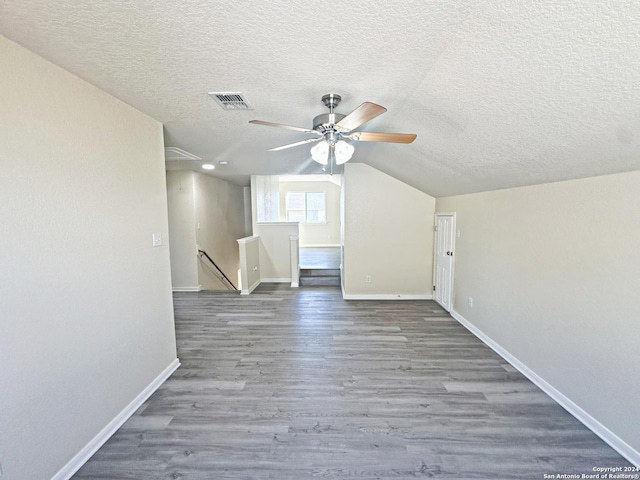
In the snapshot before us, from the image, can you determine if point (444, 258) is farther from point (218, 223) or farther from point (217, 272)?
point (218, 223)

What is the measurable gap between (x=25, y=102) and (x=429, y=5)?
202 centimetres

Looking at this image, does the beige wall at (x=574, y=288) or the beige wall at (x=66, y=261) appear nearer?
the beige wall at (x=66, y=261)

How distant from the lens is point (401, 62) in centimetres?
151

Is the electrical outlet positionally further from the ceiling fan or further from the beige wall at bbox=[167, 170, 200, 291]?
the beige wall at bbox=[167, 170, 200, 291]

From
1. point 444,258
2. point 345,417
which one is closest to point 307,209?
point 444,258

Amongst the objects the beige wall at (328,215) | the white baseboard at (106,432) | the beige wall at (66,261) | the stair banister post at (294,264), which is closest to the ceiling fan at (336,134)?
the beige wall at (66,261)

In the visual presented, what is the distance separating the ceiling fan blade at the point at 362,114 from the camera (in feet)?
4.74

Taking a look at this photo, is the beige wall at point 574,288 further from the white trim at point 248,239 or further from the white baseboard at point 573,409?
the white trim at point 248,239

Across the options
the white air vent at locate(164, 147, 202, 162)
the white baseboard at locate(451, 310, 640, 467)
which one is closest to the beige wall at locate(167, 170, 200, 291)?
the white air vent at locate(164, 147, 202, 162)

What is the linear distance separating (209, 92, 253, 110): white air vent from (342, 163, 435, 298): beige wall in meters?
2.67

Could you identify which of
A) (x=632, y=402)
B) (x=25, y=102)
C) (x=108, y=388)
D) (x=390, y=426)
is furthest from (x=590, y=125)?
(x=108, y=388)

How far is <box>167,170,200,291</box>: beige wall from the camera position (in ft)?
17.2

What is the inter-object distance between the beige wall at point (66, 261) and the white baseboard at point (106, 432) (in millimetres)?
36

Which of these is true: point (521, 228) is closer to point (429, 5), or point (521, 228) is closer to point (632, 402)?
point (632, 402)
